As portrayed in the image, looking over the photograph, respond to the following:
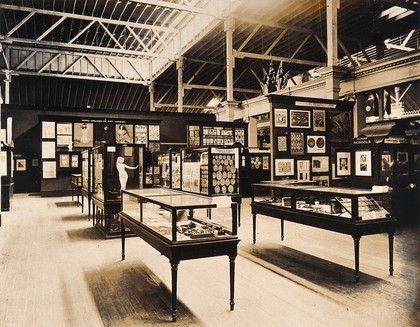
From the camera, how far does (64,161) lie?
48.5ft

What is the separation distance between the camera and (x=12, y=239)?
662 cm

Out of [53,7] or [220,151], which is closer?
[220,151]

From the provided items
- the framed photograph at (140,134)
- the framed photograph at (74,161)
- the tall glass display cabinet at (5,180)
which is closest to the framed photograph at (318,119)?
the tall glass display cabinet at (5,180)

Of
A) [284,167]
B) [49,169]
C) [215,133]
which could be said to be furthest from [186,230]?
[49,169]

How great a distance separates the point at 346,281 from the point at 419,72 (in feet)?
18.0

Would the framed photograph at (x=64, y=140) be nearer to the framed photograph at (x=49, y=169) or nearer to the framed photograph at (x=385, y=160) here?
the framed photograph at (x=49, y=169)

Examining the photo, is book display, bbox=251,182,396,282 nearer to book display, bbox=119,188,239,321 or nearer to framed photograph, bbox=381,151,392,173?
book display, bbox=119,188,239,321

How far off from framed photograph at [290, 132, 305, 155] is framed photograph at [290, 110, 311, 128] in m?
0.21

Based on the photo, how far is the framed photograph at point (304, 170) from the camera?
799 cm

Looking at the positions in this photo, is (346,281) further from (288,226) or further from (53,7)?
(53,7)

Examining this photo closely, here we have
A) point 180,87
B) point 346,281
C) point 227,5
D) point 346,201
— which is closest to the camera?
point 346,281

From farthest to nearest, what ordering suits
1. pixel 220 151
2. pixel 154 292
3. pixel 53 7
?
pixel 53 7 → pixel 220 151 → pixel 154 292

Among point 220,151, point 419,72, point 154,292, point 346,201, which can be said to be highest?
point 419,72

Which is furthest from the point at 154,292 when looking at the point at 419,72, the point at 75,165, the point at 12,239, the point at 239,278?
the point at 75,165
